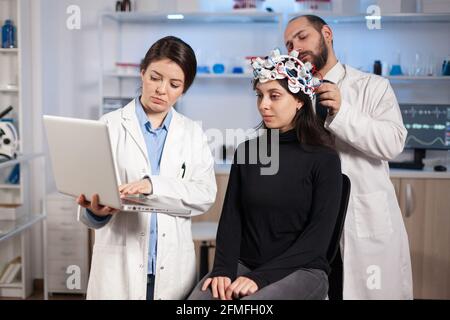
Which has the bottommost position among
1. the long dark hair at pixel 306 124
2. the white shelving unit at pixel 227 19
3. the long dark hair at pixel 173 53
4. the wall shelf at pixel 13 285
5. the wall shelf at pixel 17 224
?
the wall shelf at pixel 13 285

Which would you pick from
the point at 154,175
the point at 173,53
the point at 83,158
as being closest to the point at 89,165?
the point at 83,158

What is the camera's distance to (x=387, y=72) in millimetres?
3271

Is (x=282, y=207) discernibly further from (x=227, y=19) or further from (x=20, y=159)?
(x=227, y=19)

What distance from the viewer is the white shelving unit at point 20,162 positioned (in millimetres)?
3068

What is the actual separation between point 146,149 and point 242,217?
13.5 inches

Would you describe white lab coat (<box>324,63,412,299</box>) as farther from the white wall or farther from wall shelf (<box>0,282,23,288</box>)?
wall shelf (<box>0,282,23,288</box>)

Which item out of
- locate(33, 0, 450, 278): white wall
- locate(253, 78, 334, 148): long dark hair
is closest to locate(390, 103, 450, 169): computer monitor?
locate(33, 0, 450, 278): white wall

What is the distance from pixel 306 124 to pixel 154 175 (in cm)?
46

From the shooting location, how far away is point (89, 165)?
1451 millimetres

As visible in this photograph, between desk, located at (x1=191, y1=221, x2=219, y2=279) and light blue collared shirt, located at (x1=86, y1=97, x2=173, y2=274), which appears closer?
light blue collared shirt, located at (x1=86, y1=97, x2=173, y2=274)

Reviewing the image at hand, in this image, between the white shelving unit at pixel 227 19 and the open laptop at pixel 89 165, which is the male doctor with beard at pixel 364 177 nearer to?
the open laptop at pixel 89 165

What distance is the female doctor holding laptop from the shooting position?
1.65 metres

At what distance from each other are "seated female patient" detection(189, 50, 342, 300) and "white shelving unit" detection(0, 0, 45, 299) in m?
1.72

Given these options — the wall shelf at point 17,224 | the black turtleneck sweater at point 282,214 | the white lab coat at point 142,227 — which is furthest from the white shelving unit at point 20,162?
the black turtleneck sweater at point 282,214
